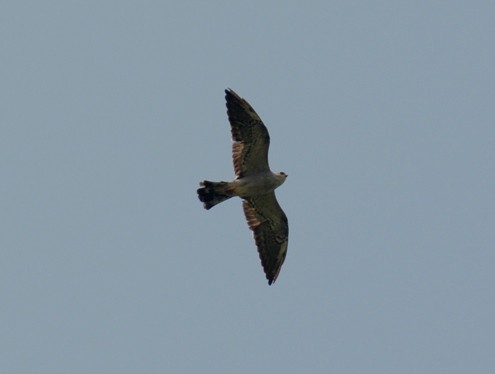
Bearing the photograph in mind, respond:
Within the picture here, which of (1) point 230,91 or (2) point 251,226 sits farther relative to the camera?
(2) point 251,226

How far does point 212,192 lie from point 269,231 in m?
2.58

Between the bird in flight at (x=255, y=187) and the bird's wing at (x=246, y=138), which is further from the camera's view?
the bird in flight at (x=255, y=187)

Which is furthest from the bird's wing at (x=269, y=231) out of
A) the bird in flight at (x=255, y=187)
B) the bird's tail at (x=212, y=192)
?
the bird's tail at (x=212, y=192)

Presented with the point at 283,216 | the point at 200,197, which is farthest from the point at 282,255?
the point at 200,197

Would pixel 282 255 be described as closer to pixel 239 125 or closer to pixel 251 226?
pixel 251 226

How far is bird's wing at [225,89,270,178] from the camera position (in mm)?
31156

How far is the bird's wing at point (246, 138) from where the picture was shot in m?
31.2

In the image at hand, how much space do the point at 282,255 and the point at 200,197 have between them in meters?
3.25

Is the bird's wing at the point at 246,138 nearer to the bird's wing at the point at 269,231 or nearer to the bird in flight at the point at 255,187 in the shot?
the bird in flight at the point at 255,187

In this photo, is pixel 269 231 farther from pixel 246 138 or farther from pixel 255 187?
pixel 246 138

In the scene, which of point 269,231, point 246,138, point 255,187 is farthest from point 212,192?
point 269,231

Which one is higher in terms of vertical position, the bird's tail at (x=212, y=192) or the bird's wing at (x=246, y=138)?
the bird's wing at (x=246, y=138)

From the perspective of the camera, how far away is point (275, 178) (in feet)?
106

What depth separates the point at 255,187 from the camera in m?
32.2
